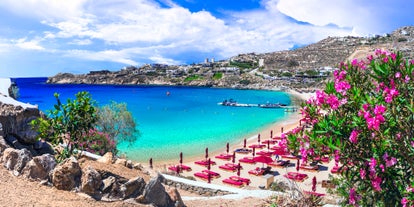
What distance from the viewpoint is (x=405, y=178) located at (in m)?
6.18

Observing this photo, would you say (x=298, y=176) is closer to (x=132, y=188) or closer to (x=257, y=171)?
(x=257, y=171)

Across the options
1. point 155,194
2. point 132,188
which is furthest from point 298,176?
point 132,188

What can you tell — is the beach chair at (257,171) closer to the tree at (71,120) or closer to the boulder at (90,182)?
the tree at (71,120)

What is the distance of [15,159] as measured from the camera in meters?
9.98

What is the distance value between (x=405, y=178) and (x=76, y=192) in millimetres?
7996

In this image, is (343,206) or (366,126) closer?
(366,126)

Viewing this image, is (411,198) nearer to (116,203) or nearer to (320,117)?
(320,117)

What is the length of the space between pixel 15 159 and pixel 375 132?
9604mm

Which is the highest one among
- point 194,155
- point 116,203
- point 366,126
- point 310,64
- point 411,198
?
point 310,64

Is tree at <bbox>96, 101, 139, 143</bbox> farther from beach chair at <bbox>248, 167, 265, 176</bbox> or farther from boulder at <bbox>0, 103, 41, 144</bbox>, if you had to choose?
boulder at <bbox>0, 103, 41, 144</bbox>

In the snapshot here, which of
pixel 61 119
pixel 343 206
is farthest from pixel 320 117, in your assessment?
pixel 61 119

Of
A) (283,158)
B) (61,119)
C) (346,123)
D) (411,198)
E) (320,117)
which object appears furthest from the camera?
(283,158)

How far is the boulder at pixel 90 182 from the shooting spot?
9.41 m

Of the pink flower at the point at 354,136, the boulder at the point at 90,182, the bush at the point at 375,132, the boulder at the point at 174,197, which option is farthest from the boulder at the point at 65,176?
the pink flower at the point at 354,136
